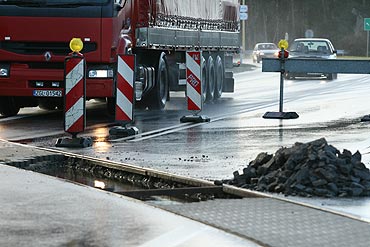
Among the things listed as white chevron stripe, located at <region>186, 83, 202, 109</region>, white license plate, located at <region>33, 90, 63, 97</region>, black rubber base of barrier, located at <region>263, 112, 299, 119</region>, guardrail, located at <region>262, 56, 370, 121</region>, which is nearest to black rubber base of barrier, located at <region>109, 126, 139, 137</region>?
white chevron stripe, located at <region>186, 83, 202, 109</region>

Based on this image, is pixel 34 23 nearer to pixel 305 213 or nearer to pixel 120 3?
pixel 120 3

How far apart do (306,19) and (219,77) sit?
95213 millimetres

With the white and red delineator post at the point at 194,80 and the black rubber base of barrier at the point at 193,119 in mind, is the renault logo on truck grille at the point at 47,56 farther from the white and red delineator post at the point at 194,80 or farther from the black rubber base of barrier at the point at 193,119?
the black rubber base of barrier at the point at 193,119

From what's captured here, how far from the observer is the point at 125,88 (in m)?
17.4

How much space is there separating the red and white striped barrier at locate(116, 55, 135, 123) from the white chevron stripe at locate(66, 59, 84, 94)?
1392mm

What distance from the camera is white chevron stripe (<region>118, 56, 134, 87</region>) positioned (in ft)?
56.5

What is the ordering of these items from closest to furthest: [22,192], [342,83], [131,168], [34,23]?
[22,192], [131,168], [34,23], [342,83]

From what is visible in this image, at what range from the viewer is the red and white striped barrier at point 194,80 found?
800 inches

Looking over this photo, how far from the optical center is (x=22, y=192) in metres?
10.6

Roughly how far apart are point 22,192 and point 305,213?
2623mm

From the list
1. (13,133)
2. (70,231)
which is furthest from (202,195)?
(13,133)

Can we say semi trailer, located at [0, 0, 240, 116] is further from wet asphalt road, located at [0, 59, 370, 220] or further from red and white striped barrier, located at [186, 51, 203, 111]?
red and white striped barrier, located at [186, 51, 203, 111]

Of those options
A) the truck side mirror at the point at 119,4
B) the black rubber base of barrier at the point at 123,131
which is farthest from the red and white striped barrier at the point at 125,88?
the truck side mirror at the point at 119,4

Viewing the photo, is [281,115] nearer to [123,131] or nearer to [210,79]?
[123,131]
